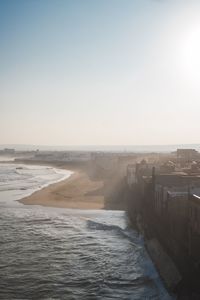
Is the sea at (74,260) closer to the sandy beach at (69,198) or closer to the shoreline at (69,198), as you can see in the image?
the shoreline at (69,198)

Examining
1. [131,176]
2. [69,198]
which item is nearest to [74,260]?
[131,176]

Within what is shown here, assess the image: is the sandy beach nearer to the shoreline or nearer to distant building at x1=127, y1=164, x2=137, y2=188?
the shoreline

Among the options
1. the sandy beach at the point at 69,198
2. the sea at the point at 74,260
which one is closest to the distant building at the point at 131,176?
the sandy beach at the point at 69,198

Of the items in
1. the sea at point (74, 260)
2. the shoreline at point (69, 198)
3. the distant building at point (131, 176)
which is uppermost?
the distant building at point (131, 176)

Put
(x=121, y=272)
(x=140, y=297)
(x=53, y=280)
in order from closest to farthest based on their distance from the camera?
(x=140, y=297), (x=53, y=280), (x=121, y=272)

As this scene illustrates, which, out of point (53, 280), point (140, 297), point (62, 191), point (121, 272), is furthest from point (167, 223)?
point (62, 191)

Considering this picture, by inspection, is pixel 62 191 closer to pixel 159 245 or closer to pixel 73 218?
pixel 73 218

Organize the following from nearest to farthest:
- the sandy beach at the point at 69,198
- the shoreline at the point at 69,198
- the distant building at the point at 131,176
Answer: the distant building at the point at 131,176 → the shoreline at the point at 69,198 → the sandy beach at the point at 69,198

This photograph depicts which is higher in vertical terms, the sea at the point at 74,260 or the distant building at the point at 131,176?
the distant building at the point at 131,176
